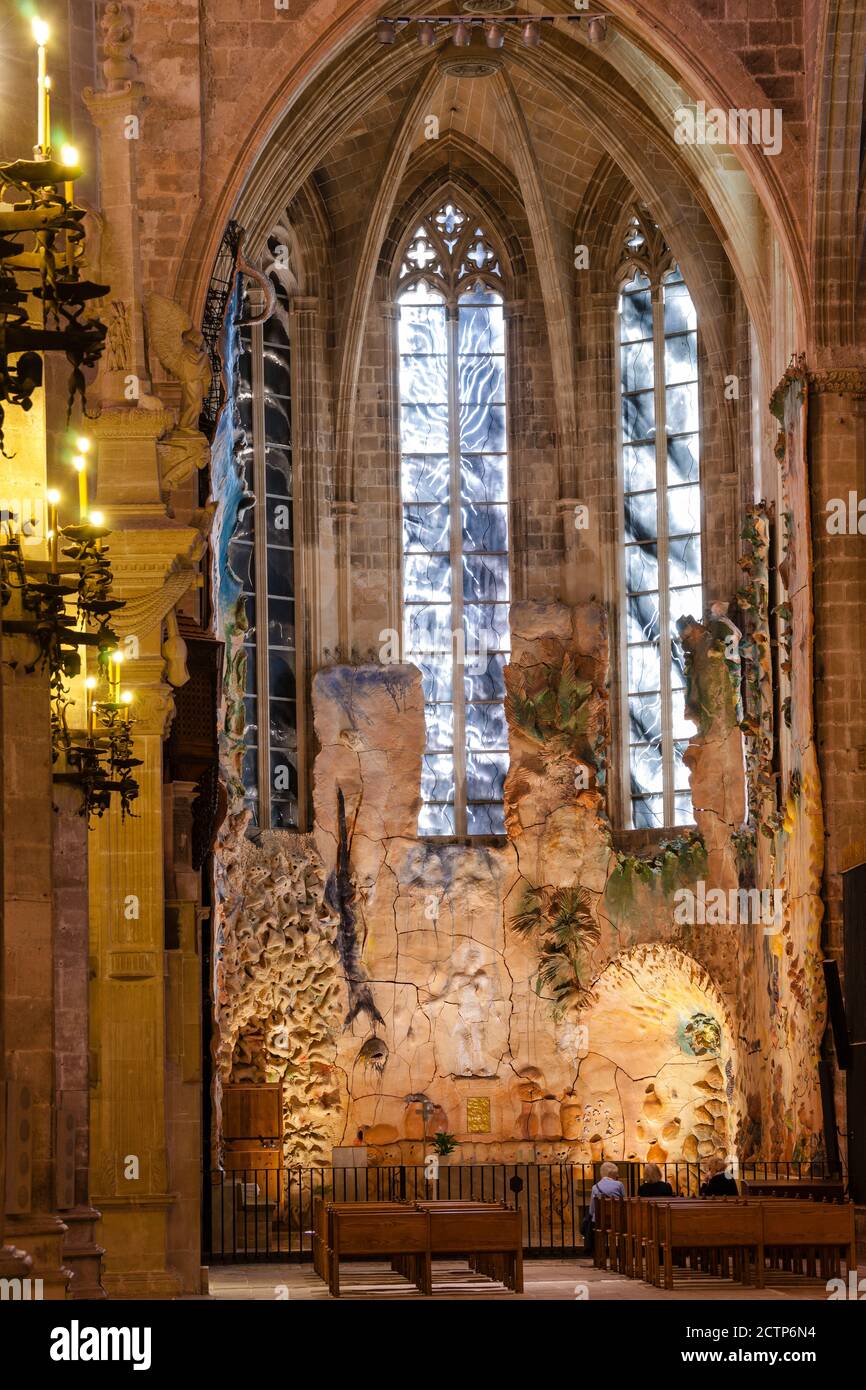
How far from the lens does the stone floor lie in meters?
Answer: 13.3

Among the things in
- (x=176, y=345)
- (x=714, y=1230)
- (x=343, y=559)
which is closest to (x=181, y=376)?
(x=176, y=345)

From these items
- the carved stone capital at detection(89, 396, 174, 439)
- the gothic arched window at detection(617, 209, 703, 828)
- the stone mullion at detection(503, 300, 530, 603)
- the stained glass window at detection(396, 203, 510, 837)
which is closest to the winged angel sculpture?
the carved stone capital at detection(89, 396, 174, 439)

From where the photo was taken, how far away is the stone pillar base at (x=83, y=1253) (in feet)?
35.1

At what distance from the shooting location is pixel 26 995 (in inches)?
363

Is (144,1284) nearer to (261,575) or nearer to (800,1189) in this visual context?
(800,1189)

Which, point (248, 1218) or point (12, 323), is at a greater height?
point (12, 323)

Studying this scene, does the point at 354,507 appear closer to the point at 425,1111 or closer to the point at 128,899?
the point at 425,1111

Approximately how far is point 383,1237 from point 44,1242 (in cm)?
514

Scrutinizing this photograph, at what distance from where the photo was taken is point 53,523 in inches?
371

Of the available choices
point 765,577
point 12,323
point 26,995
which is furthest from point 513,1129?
point 12,323

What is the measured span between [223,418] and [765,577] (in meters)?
5.27

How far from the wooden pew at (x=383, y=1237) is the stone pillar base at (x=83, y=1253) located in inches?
111

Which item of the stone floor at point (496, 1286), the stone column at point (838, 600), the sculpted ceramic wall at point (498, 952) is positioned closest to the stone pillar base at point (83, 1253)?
the stone floor at point (496, 1286)

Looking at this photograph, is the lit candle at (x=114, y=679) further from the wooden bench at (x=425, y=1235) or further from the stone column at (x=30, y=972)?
the wooden bench at (x=425, y=1235)
